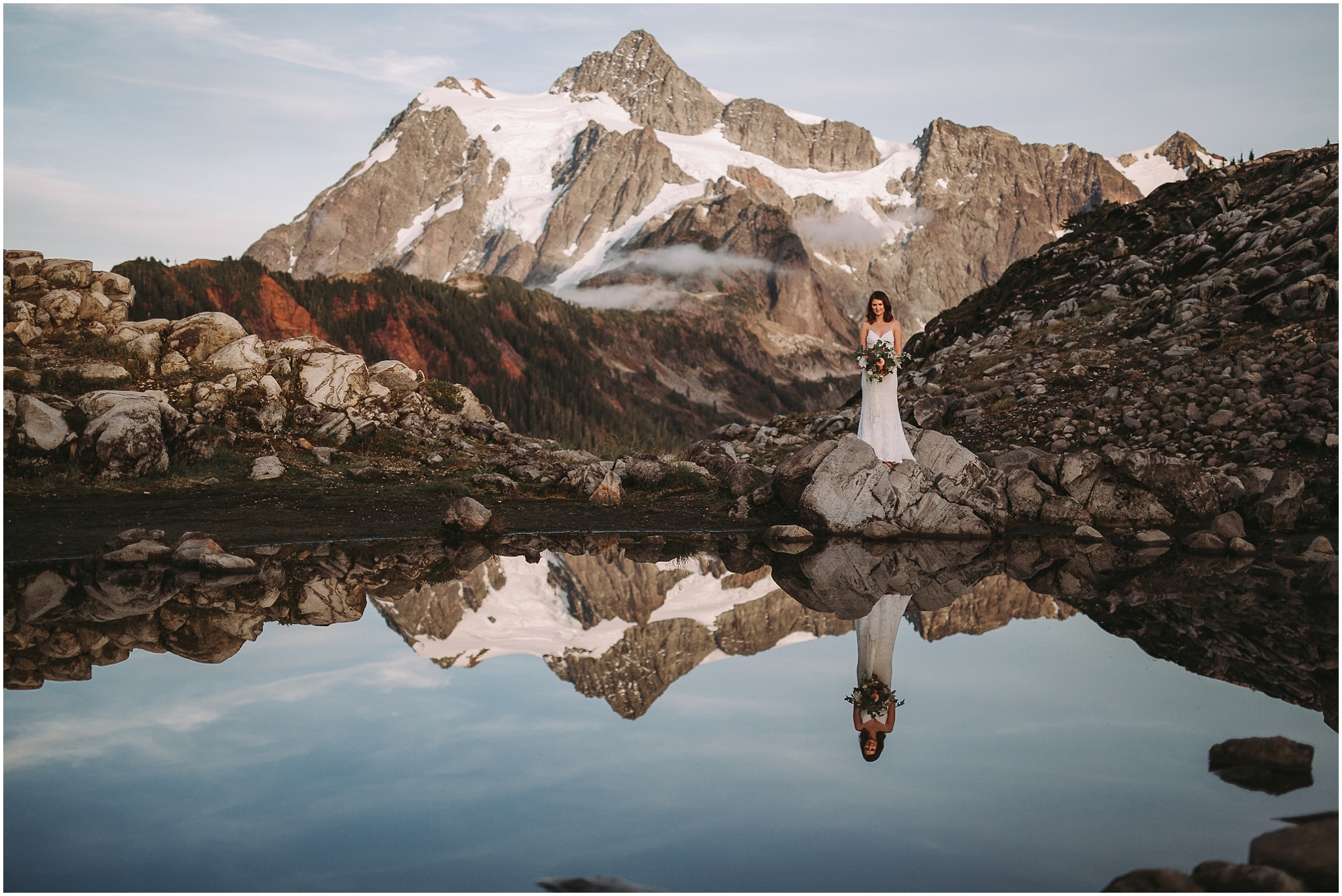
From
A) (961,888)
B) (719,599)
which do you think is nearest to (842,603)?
(719,599)

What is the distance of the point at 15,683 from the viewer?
9750 mm

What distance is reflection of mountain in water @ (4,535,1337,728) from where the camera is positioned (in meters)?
10.9

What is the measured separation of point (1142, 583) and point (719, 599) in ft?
20.2

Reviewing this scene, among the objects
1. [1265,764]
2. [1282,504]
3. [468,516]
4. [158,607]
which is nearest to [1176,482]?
[1282,504]

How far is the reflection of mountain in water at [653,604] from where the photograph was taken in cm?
1090

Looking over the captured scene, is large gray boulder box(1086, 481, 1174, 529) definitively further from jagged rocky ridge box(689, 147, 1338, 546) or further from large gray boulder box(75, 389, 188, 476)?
large gray boulder box(75, 389, 188, 476)

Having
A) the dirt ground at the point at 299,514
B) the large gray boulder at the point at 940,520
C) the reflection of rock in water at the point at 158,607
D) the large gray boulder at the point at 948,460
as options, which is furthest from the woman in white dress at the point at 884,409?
the reflection of rock in water at the point at 158,607

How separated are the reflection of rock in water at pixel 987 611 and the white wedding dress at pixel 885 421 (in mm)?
6224

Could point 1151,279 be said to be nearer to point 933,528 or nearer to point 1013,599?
point 933,528

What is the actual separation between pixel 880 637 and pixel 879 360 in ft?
33.5

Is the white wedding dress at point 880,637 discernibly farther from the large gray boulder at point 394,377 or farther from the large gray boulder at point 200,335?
the large gray boulder at point 200,335

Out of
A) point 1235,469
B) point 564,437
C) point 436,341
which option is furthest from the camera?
point 436,341

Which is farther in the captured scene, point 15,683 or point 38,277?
point 38,277

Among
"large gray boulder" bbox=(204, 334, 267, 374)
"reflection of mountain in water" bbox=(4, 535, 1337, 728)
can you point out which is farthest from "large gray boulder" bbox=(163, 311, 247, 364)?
"reflection of mountain in water" bbox=(4, 535, 1337, 728)
